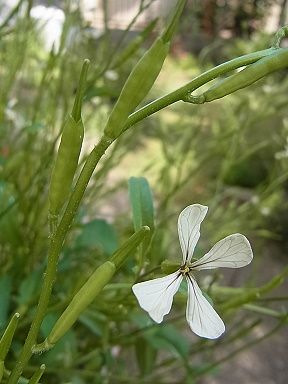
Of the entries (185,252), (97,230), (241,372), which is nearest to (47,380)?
(97,230)

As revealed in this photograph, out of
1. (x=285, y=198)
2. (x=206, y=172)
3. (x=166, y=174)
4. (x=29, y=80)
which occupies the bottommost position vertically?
(x=285, y=198)

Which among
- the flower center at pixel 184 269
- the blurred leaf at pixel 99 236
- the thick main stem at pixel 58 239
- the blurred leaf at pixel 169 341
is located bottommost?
the blurred leaf at pixel 169 341

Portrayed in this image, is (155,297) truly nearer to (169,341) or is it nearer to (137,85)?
(137,85)

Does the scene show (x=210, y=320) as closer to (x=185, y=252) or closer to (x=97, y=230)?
(x=185, y=252)

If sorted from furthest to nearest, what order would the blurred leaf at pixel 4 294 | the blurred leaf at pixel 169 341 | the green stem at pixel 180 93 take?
the blurred leaf at pixel 169 341
the blurred leaf at pixel 4 294
the green stem at pixel 180 93

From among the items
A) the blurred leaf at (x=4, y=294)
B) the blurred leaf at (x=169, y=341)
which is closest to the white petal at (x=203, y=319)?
the blurred leaf at (x=4, y=294)

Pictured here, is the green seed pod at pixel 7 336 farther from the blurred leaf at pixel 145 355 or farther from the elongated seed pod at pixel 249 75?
the blurred leaf at pixel 145 355

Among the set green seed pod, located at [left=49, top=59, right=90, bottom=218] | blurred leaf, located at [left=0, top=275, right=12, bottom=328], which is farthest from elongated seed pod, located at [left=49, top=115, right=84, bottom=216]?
blurred leaf, located at [left=0, top=275, right=12, bottom=328]
